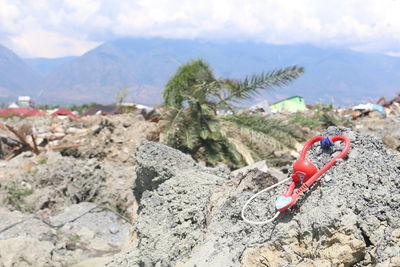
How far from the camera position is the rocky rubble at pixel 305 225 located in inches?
81.5

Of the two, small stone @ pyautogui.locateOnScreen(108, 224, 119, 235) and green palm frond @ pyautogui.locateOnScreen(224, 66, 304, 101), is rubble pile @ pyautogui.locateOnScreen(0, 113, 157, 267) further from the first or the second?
green palm frond @ pyautogui.locateOnScreen(224, 66, 304, 101)

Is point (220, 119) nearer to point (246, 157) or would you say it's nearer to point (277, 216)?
point (246, 157)

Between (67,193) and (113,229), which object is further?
(67,193)

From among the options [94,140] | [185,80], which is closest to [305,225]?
[185,80]

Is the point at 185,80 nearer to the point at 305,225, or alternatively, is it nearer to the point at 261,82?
the point at 261,82

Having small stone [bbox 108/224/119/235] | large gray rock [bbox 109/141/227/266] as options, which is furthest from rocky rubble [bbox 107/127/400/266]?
small stone [bbox 108/224/119/235]

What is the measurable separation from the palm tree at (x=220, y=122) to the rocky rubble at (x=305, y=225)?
20.7 feet

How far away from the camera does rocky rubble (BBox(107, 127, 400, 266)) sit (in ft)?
6.79

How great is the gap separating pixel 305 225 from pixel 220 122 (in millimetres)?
8041

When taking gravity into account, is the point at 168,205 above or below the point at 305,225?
below

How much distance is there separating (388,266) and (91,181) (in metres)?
7.12

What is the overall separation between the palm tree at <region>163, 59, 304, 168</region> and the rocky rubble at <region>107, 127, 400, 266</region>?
248 inches

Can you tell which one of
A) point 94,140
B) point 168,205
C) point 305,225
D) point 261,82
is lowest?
point 94,140

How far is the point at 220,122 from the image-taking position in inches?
400
